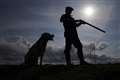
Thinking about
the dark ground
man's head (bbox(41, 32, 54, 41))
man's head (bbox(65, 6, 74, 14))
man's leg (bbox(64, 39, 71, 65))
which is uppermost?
man's head (bbox(65, 6, 74, 14))

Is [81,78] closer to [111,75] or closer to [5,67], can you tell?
[111,75]

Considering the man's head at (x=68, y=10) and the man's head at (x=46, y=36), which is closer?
the man's head at (x=68, y=10)

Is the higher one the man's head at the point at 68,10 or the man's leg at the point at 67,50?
the man's head at the point at 68,10

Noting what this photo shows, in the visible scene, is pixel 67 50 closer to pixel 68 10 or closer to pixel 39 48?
pixel 39 48

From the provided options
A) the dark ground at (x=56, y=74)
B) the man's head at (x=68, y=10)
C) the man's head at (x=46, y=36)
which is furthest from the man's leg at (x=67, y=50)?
the dark ground at (x=56, y=74)

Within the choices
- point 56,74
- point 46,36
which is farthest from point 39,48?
point 56,74

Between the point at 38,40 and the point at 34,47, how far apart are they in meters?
0.40

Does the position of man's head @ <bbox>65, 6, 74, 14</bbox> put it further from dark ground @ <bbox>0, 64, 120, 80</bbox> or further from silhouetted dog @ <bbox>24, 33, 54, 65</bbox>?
dark ground @ <bbox>0, 64, 120, 80</bbox>

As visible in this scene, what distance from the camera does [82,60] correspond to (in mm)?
11703

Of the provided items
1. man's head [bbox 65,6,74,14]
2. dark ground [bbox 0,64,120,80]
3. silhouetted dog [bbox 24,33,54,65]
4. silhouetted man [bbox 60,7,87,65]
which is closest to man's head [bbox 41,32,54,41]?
silhouetted dog [bbox 24,33,54,65]

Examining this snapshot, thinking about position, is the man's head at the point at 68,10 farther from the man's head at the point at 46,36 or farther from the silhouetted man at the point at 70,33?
the man's head at the point at 46,36

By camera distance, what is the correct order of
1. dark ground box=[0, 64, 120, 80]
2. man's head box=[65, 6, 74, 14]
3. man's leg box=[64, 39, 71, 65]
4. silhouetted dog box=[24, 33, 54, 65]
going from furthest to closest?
silhouetted dog box=[24, 33, 54, 65]
man's head box=[65, 6, 74, 14]
man's leg box=[64, 39, 71, 65]
dark ground box=[0, 64, 120, 80]

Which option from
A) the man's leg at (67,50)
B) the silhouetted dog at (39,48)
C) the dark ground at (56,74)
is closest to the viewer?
the dark ground at (56,74)

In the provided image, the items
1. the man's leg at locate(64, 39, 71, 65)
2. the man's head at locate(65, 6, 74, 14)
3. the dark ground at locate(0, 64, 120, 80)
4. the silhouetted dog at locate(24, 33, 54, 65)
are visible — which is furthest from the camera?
the silhouetted dog at locate(24, 33, 54, 65)
